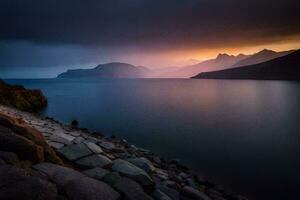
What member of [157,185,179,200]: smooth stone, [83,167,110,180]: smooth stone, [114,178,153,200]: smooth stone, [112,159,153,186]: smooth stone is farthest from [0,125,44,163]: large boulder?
[157,185,179,200]: smooth stone

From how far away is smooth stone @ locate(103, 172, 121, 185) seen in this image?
5727 mm

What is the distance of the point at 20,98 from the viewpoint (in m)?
34.1

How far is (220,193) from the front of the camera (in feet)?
30.8

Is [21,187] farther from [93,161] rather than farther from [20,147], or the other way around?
[93,161]

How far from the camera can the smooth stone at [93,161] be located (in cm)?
654

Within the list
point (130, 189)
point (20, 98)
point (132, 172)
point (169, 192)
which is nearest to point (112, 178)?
point (130, 189)

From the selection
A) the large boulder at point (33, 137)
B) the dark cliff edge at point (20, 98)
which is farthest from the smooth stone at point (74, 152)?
the dark cliff edge at point (20, 98)

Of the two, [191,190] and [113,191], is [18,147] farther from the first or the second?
[191,190]

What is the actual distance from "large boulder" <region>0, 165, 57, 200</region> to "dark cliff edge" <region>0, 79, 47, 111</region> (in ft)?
93.2

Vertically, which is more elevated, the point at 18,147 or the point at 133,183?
the point at 18,147

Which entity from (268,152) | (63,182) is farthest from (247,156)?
(63,182)

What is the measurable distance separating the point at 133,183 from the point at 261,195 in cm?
801

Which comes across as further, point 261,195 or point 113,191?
point 261,195

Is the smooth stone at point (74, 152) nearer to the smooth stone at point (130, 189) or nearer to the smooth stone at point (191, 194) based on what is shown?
the smooth stone at point (130, 189)
